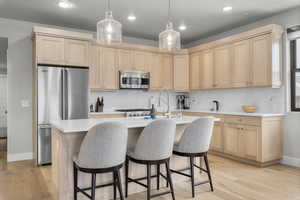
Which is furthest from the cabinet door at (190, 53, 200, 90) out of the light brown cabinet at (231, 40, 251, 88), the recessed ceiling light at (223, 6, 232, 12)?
the recessed ceiling light at (223, 6, 232, 12)

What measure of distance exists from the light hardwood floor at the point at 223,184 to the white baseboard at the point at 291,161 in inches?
5.7

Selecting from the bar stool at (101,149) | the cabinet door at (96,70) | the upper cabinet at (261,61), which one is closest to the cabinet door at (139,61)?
the cabinet door at (96,70)

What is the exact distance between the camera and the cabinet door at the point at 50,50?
4.10 meters

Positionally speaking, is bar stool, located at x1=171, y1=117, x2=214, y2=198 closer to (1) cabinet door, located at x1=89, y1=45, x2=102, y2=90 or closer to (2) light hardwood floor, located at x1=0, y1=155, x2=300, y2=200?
(2) light hardwood floor, located at x1=0, y1=155, x2=300, y2=200

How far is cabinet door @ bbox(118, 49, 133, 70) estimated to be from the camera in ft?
17.2

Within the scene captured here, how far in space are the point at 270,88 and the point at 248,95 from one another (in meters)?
0.51

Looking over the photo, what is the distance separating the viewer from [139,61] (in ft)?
18.0

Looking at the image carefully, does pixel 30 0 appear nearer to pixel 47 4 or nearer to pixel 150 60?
pixel 47 4

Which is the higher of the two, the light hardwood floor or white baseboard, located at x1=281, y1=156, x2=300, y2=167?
white baseboard, located at x1=281, y1=156, x2=300, y2=167

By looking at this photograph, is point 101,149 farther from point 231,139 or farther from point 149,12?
point 231,139

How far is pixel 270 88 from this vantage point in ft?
14.3

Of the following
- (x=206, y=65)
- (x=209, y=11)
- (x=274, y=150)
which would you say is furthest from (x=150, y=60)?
(x=274, y=150)

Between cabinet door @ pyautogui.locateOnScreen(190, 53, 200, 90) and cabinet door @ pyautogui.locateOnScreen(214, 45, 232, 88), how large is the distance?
22.4 inches

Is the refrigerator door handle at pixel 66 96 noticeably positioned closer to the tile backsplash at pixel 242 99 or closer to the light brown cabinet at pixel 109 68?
the light brown cabinet at pixel 109 68
